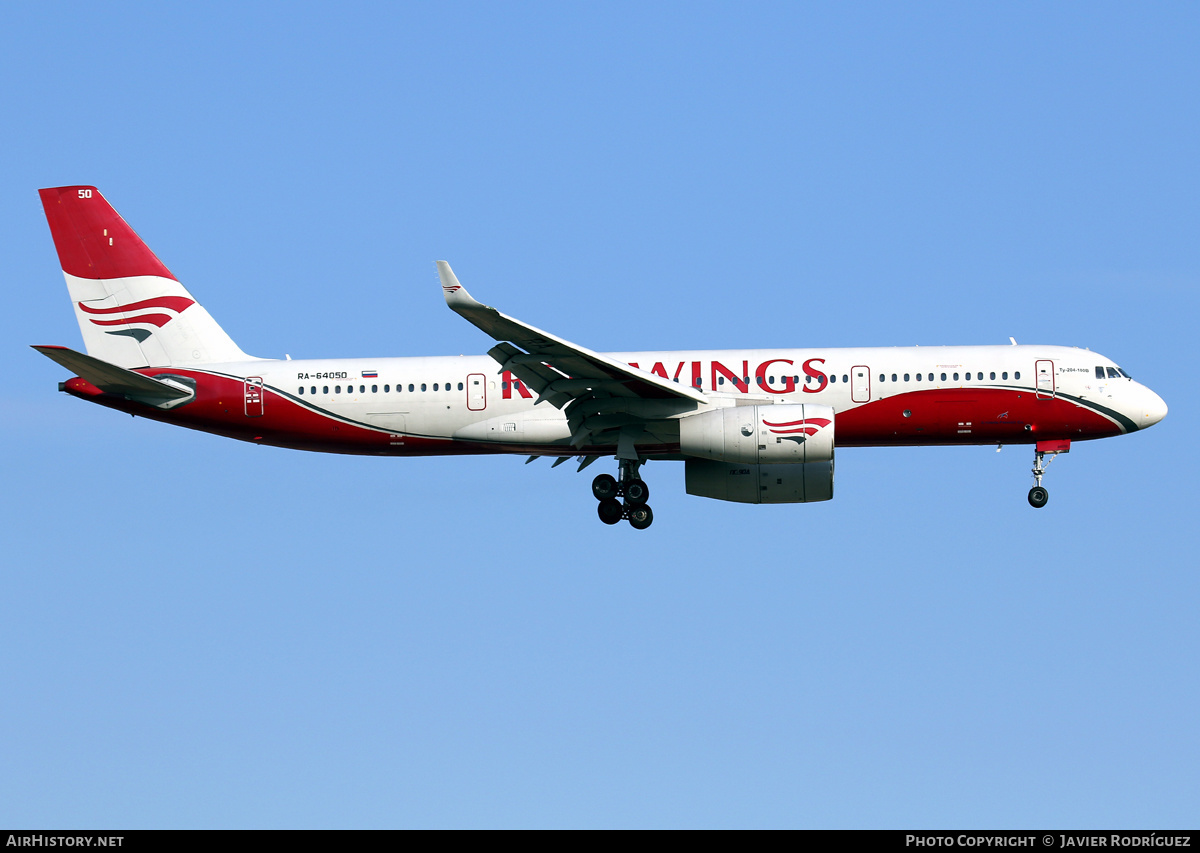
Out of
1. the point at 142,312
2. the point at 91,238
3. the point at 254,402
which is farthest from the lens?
the point at 91,238

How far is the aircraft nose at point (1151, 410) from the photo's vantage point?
35.8 metres

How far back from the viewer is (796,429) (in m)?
32.8

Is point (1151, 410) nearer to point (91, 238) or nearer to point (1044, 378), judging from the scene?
point (1044, 378)

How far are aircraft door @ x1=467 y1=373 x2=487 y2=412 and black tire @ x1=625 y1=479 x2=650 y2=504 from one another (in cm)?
416

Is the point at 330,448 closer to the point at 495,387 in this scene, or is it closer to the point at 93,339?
the point at 495,387

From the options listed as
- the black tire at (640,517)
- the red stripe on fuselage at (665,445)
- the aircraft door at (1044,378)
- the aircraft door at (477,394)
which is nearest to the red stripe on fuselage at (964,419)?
the red stripe on fuselage at (665,445)

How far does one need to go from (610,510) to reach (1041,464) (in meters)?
11.0

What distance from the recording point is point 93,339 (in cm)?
3838

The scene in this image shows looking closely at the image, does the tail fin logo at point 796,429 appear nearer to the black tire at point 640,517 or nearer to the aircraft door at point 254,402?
the black tire at point 640,517

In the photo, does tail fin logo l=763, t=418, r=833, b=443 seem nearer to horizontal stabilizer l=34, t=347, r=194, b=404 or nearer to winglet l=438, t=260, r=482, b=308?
winglet l=438, t=260, r=482, b=308

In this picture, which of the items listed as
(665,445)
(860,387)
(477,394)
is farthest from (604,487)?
(860,387)

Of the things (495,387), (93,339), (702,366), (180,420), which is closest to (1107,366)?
(702,366)
